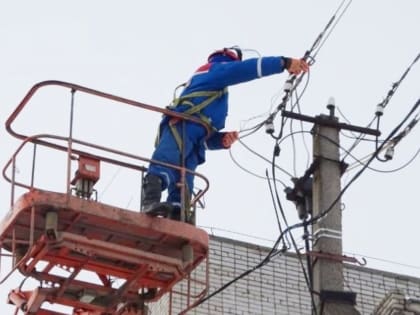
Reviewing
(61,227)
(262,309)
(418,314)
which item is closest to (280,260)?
(262,309)

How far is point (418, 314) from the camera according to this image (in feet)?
58.0

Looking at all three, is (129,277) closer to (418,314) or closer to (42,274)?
(42,274)

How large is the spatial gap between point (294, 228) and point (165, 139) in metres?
1.66

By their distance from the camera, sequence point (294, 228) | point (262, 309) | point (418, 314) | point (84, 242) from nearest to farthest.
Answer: point (84, 242) < point (294, 228) < point (418, 314) < point (262, 309)

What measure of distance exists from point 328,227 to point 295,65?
6.03 feet

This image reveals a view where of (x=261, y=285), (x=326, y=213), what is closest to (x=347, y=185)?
(x=326, y=213)

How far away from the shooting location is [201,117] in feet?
53.1

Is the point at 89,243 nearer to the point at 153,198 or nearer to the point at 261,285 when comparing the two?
the point at 153,198

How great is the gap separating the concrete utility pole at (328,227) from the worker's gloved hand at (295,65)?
0.60m

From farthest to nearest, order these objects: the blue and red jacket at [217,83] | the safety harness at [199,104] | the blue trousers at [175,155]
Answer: the safety harness at [199,104] → the blue and red jacket at [217,83] → the blue trousers at [175,155]

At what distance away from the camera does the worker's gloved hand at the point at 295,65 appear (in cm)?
1591

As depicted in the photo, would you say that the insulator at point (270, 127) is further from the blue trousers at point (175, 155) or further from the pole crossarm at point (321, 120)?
the blue trousers at point (175, 155)

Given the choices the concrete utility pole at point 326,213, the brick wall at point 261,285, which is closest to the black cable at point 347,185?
the concrete utility pole at point 326,213

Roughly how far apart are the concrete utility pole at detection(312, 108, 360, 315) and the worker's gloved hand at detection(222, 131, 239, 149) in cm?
95
